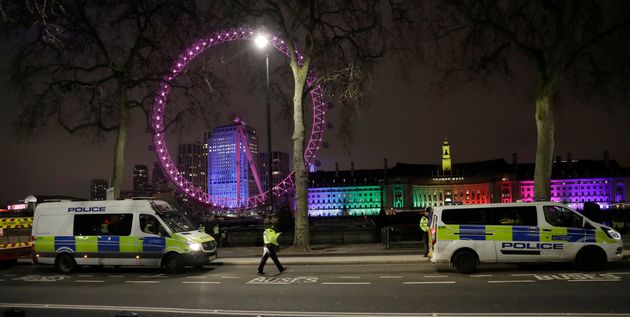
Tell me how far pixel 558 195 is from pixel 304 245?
15970cm

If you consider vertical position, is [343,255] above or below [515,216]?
below

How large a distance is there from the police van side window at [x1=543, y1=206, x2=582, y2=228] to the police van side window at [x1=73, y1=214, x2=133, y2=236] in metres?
12.8

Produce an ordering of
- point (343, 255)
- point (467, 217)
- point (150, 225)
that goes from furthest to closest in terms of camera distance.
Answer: point (343, 255) < point (150, 225) < point (467, 217)

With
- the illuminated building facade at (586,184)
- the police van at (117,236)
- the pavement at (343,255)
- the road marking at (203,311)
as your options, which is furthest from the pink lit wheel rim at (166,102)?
the illuminated building facade at (586,184)

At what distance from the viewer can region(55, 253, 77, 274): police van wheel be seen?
18562 mm

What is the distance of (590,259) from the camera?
1497 cm

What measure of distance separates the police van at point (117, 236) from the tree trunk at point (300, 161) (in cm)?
550

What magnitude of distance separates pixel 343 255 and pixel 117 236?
8.34 m

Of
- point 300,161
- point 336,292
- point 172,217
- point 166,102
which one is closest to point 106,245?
point 172,217

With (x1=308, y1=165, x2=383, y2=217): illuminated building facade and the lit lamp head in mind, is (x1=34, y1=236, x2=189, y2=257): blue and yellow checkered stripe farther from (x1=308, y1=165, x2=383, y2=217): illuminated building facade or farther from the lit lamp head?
(x1=308, y1=165, x2=383, y2=217): illuminated building facade

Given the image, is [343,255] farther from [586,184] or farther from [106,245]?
[586,184]

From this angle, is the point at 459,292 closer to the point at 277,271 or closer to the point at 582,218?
the point at 582,218

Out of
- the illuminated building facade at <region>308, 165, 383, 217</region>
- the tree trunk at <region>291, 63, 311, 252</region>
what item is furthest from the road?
the illuminated building facade at <region>308, 165, 383, 217</region>

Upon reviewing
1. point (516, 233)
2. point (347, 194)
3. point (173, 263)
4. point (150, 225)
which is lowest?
point (173, 263)
